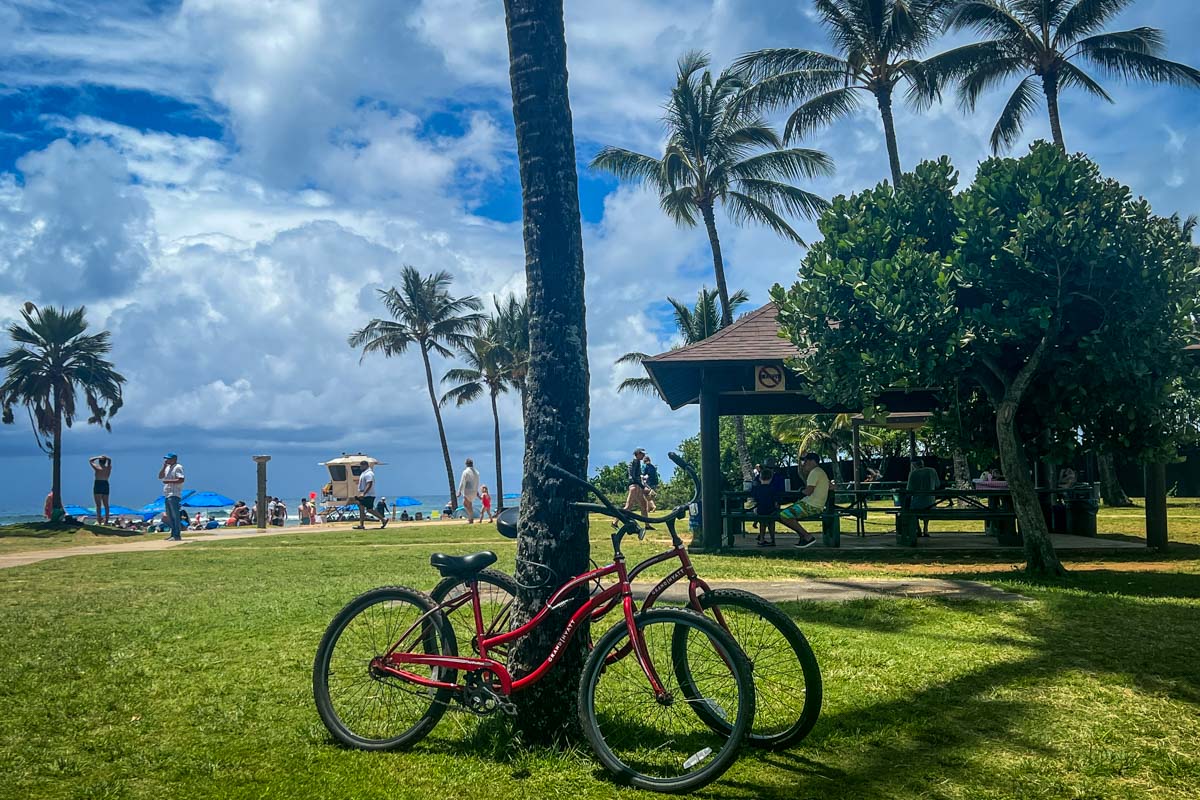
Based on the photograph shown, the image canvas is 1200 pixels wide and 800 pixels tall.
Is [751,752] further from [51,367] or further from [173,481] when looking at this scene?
[51,367]

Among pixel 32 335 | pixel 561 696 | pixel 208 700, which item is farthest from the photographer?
pixel 32 335

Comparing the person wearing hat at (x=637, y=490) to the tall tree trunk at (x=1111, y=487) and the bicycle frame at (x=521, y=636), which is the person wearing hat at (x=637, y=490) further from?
the tall tree trunk at (x=1111, y=487)

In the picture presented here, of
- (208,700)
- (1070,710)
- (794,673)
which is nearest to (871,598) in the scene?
(1070,710)

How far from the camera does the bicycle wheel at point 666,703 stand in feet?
11.9

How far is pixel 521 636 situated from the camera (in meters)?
4.20

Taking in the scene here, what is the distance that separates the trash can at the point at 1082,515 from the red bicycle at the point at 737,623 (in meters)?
13.7

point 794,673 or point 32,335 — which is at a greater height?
point 32,335

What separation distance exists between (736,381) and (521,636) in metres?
11.7

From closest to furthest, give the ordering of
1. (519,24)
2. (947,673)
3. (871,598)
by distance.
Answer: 1. (519,24)
2. (947,673)
3. (871,598)

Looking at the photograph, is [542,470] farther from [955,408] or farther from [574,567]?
[955,408]

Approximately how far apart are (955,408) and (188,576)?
33.4 ft

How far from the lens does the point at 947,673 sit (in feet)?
18.1

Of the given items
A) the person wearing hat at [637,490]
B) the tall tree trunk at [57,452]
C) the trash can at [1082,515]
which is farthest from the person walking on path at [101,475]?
the trash can at [1082,515]

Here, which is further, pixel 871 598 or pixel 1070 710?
pixel 871 598
